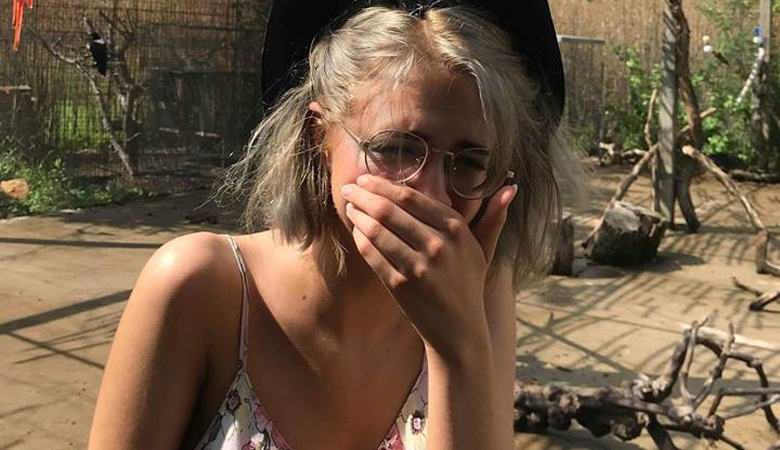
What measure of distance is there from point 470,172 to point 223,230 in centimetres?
720

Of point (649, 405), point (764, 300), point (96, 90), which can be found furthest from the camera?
point (96, 90)

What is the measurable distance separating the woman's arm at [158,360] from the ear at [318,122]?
24 cm

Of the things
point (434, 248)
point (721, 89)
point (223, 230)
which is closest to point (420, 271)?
point (434, 248)

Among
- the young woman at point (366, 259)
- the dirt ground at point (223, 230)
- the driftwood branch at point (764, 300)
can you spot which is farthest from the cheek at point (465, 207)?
the driftwood branch at point (764, 300)

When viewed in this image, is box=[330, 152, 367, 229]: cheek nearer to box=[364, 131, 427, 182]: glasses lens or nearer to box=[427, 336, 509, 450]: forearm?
box=[364, 131, 427, 182]: glasses lens

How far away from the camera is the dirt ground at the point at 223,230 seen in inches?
165

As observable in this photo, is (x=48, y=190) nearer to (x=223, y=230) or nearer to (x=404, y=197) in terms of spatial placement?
(x=223, y=230)

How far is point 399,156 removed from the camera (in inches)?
45.3

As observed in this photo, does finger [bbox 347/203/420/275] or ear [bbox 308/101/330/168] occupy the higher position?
ear [bbox 308/101/330/168]

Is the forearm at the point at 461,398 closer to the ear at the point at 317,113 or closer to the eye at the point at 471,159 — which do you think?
the eye at the point at 471,159

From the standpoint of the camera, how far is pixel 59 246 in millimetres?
7305

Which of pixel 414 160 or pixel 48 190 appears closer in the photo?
pixel 414 160

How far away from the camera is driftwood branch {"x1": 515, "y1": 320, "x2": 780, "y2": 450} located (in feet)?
11.6

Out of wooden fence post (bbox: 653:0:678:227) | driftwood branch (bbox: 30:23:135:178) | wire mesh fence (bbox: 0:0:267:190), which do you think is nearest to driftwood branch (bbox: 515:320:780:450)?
wooden fence post (bbox: 653:0:678:227)
